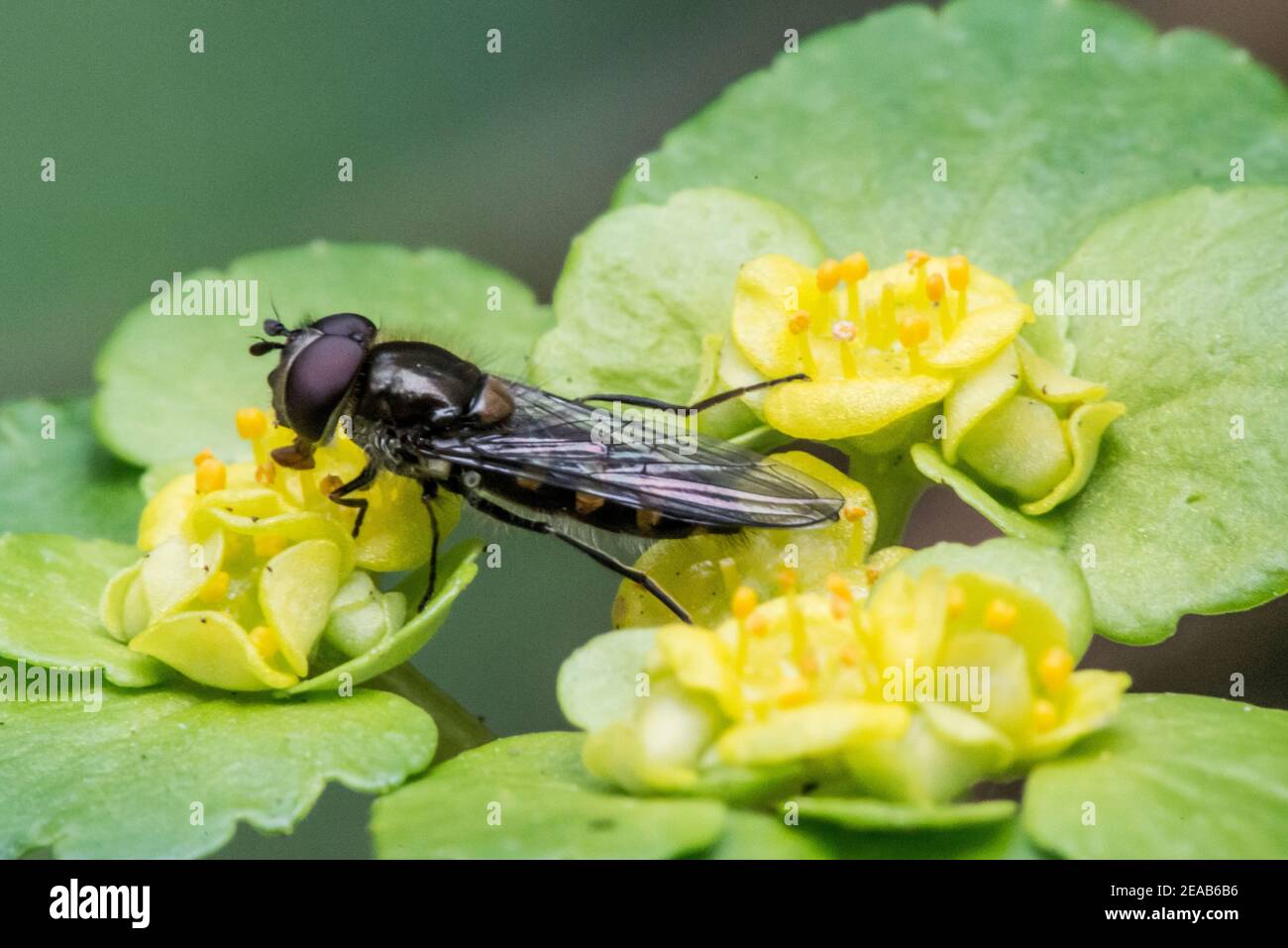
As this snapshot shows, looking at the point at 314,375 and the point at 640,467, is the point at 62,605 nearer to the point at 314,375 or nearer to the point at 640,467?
the point at 314,375

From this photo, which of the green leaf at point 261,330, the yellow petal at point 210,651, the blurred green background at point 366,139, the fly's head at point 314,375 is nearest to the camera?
the yellow petal at point 210,651

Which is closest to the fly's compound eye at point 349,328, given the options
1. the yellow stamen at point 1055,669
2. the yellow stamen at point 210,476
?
the yellow stamen at point 210,476

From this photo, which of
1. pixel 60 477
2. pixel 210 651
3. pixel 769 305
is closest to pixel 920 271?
pixel 769 305

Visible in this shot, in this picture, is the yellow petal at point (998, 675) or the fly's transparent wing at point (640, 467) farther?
the fly's transparent wing at point (640, 467)

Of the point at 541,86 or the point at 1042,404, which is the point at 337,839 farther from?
the point at 541,86

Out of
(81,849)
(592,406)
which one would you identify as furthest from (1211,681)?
(81,849)

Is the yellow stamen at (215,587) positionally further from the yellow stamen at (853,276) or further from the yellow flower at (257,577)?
the yellow stamen at (853,276)
